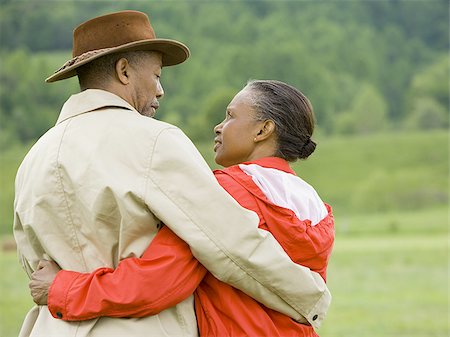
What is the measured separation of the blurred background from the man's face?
19109mm

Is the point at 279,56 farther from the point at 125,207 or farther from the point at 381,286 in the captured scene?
the point at 125,207

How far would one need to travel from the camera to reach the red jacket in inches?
111

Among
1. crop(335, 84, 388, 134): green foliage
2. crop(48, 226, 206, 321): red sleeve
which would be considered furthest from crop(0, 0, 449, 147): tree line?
crop(48, 226, 206, 321): red sleeve

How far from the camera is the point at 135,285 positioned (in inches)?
111

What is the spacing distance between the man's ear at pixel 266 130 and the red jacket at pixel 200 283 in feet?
0.31

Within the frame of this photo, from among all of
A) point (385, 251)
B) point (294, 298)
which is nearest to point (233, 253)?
point (294, 298)

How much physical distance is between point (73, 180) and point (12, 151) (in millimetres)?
50386

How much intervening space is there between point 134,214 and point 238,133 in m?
0.62

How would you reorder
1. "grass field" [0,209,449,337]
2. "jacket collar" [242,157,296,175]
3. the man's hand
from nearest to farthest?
the man's hand → "jacket collar" [242,157,296,175] → "grass field" [0,209,449,337]

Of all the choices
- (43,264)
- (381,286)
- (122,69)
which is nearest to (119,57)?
(122,69)

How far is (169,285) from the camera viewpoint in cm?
284

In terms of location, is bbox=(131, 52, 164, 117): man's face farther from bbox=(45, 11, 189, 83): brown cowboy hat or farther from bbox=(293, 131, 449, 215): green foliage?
bbox=(293, 131, 449, 215): green foliage

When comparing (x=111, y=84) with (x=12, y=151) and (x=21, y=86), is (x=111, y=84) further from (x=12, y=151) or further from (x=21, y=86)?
(x=21, y=86)

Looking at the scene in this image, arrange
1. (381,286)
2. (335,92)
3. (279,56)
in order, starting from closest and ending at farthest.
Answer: (381,286) < (335,92) < (279,56)
